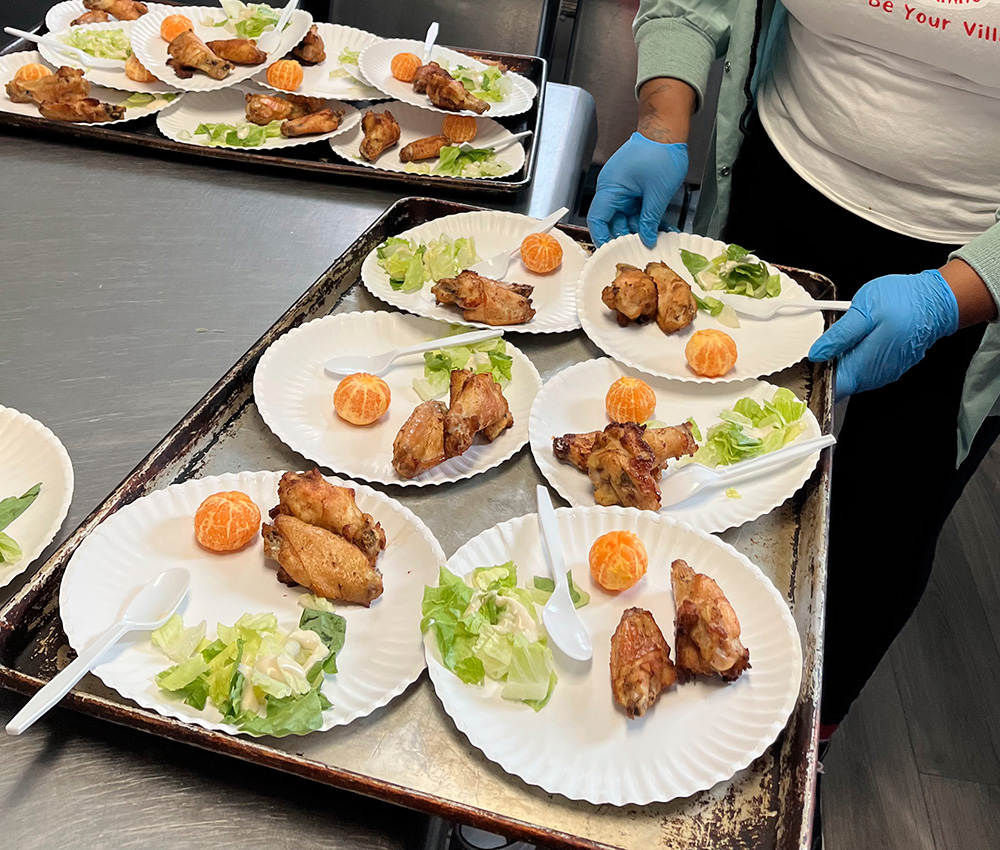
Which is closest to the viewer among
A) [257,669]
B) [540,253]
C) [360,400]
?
[257,669]

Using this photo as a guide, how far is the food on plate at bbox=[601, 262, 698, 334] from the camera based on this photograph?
99.7 inches

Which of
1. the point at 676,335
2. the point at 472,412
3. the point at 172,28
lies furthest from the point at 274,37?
the point at 472,412

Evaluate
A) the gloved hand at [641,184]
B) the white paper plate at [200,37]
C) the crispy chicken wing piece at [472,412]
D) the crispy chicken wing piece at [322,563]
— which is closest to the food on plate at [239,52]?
the white paper plate at [200,37]

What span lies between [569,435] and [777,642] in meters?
0.71

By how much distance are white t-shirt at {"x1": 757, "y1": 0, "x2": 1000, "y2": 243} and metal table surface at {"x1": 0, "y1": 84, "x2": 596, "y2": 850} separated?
0.99m

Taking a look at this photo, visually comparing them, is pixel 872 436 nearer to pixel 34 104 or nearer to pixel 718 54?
pixel 718 54

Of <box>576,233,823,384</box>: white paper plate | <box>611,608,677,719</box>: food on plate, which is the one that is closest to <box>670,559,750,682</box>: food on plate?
<box>611,608,677,719</box>: food on plate

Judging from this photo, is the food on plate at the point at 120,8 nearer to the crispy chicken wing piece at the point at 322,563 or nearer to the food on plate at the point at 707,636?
the crispy chicken wing piece at the point at 322,563

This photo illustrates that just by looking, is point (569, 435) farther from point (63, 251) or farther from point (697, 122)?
point (697, 122)

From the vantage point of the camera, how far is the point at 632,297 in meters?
2.53

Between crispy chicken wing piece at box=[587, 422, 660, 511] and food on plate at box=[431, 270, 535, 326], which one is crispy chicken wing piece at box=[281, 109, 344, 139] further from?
crispy chicken wing piece at box=[587, 422, 660, 511]

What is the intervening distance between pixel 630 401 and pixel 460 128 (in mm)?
1612

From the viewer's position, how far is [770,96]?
2838mm

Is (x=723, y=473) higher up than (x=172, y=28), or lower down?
lower down
